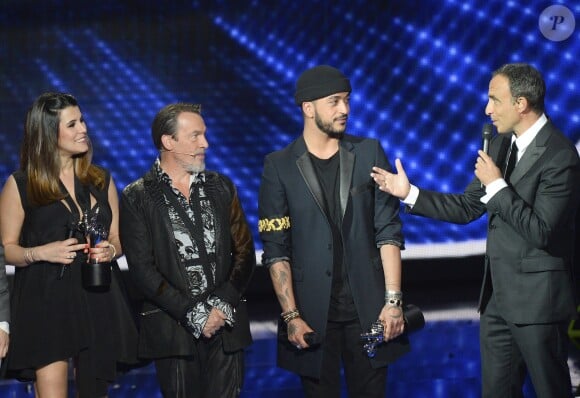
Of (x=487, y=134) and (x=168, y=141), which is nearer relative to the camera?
(x=487, y=134)

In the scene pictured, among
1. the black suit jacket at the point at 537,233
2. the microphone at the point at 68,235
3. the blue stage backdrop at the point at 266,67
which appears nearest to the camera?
the black suit jacket at the point at 537,233

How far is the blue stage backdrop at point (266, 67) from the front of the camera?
6.30m

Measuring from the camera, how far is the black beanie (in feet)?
10.5

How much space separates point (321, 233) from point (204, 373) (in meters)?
0.64

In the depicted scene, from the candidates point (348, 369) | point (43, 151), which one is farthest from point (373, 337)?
point (43, 151)

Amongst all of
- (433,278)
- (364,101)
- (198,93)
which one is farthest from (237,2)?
(433,278)

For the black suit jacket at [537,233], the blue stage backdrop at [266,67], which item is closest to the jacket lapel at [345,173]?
the black suit jacket at [537,233]

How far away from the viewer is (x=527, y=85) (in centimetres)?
317

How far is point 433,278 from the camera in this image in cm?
693

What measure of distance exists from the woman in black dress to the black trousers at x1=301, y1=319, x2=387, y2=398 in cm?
68

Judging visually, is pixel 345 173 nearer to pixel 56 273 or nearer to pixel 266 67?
pixel 56 273

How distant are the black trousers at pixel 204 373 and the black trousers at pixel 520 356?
899 millimetres

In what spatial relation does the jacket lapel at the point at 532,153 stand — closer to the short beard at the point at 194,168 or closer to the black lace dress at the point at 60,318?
the short beard at the point at 194,168

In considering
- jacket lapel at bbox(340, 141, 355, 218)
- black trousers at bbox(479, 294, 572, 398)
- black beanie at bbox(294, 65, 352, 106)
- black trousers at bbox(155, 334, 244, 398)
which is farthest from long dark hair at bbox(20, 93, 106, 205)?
black trousers at bbox(479, 294, 572, 398)
